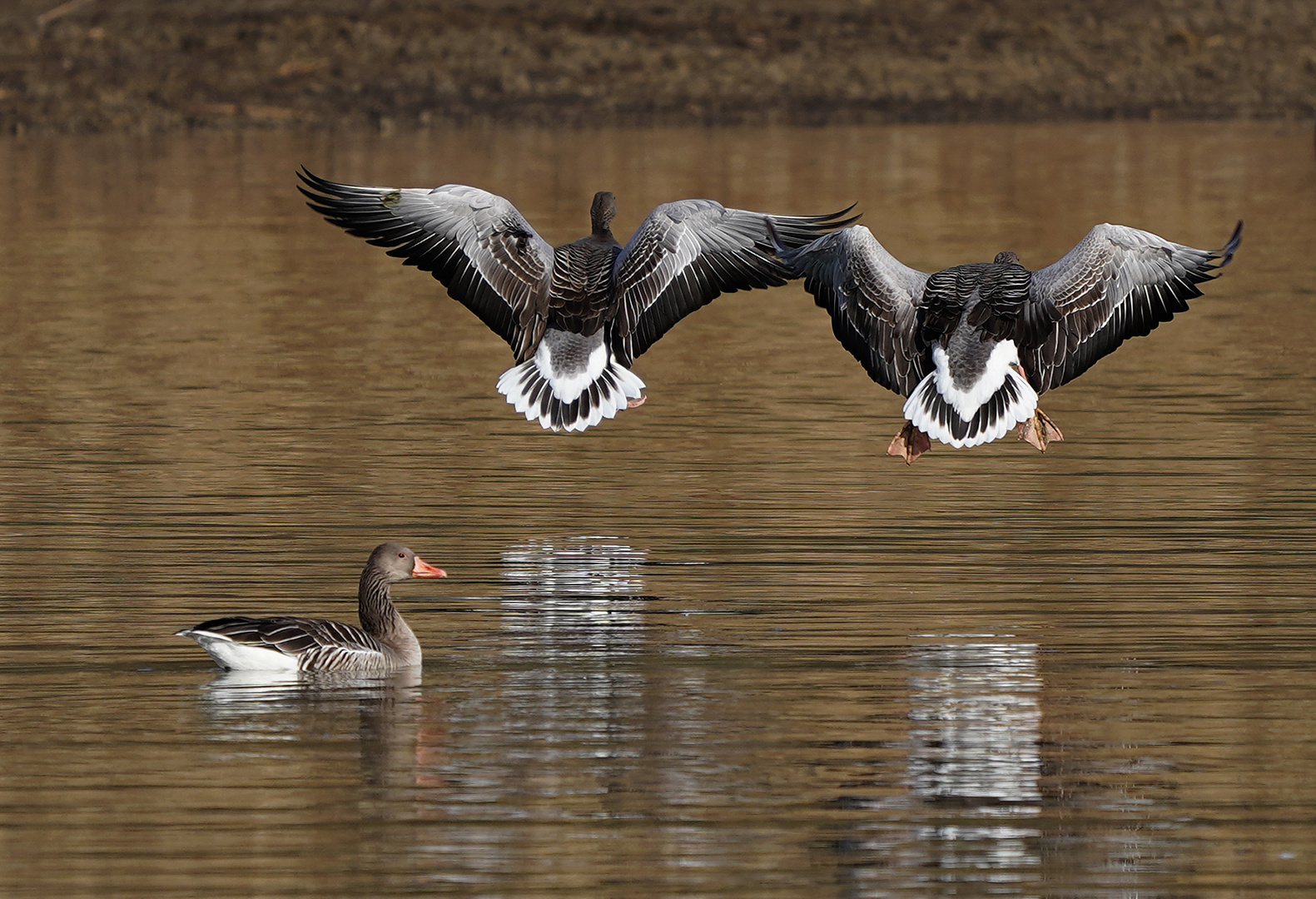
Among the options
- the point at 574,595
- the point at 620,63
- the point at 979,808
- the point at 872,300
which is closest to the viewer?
the point at 979,808

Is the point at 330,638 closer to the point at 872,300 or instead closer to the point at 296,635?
the point at 296,635

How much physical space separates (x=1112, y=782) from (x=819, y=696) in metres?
1.59

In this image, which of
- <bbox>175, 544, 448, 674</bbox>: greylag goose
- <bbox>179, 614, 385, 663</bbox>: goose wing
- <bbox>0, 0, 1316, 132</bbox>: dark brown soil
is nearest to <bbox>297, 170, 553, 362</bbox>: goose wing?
<bbox>175, 544, 448, 674</bbox>: greylag goose

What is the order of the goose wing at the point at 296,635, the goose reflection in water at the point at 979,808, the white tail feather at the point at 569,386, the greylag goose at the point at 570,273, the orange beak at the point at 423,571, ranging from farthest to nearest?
the greylag goose at the point at 570,273 → the white tail feather at the point at 569,386 → the orange beak at the point at 423,571 → the goose wing at the point at 296,635 → the goose reflection in water at the point at 979,808

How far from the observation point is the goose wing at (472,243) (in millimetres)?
15719

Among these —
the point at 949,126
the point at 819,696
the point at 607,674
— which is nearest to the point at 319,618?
the point at 607,674

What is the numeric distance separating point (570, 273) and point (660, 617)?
4037 mm

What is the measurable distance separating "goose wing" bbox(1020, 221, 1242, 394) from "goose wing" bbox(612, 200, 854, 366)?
4.88ft

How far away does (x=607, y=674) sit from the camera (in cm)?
1114

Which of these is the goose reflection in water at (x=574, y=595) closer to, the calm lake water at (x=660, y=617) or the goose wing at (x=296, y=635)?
the calm lake water at (x=660, y=617)

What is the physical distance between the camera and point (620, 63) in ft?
144

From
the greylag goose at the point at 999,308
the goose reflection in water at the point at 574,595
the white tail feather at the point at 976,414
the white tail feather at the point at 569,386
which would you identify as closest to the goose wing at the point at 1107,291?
the greylag goose at the point at 999,308

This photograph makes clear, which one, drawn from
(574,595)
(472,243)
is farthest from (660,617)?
(472,243)

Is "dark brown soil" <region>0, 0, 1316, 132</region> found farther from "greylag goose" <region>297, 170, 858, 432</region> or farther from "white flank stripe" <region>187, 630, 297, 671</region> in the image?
"white flank stripe" <region>187, 630, 297, 671</region>
